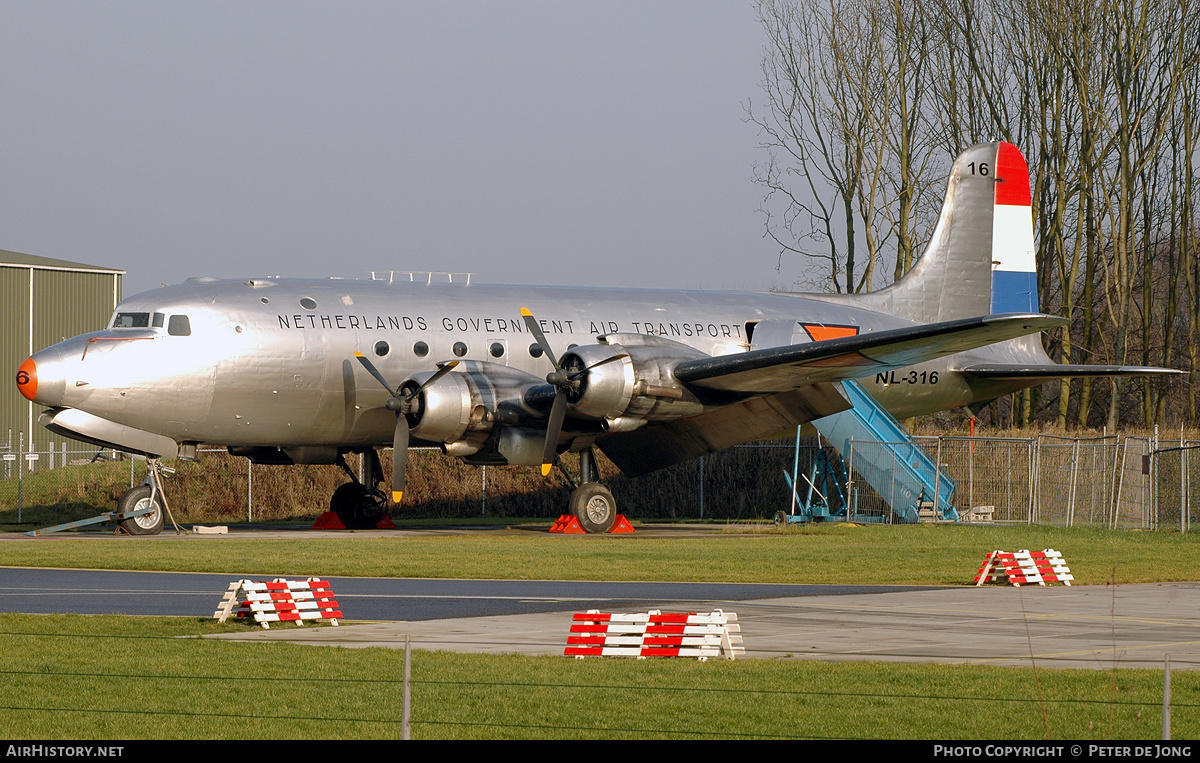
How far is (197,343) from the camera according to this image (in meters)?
23.2

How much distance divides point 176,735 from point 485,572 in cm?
997

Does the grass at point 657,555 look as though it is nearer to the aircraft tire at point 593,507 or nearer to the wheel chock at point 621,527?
the aircraft tire at point 593,507

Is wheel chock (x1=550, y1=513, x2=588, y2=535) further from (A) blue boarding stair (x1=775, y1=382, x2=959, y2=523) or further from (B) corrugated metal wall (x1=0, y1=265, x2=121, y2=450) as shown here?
(B) corrugated metal wall (x1=0, y1=265, x2=121, y2=450)

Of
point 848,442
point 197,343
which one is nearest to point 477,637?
point 197,343

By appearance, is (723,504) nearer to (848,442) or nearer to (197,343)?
(848,442)

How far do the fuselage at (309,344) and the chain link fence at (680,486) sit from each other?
5.71 m

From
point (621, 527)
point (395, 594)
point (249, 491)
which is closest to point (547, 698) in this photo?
point (395, 594)

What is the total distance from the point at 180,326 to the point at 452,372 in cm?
441

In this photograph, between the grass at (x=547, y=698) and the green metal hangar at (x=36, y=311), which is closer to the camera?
the grass at (x=547, y=698)

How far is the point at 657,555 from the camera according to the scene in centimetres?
2016

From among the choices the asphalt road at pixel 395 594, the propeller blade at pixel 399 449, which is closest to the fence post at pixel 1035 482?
the propeller blade at pixel 399 449

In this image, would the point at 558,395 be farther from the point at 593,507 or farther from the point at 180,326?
the point at 180,326

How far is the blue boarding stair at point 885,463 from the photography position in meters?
28.3
